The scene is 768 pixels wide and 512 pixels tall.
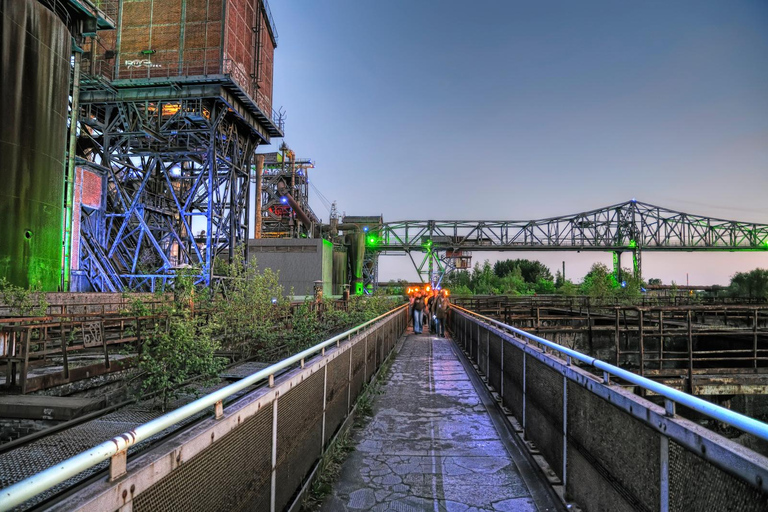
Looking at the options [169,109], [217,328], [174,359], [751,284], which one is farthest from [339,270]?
[751,284]

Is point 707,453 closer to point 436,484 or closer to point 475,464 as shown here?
point 436,484

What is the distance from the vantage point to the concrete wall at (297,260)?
53.6 meters

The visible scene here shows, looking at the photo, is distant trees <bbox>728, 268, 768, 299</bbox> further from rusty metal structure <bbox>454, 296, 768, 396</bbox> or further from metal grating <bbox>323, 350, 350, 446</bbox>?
metal grating <bbox>323, 350, 350, 446</bbox>

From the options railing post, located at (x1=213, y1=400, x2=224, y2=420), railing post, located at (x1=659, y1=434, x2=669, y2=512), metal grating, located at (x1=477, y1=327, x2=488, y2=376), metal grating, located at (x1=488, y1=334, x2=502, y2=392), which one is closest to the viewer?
railing post, located at (x1=659, y1=434, x2=669, y2=512)

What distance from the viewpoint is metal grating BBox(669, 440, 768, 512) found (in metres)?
2.12

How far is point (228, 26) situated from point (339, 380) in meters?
39.0

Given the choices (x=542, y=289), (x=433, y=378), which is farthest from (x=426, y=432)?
(x=542, y=289)

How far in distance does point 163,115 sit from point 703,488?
4592cm

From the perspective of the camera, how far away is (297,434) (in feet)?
14.8

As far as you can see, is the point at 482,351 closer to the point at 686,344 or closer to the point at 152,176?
the point at 686,344

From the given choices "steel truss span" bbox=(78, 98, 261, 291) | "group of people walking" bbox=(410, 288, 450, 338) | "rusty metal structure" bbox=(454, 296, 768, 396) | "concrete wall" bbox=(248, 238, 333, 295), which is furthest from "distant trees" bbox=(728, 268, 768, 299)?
"steel truss span" bbox=(78, 98, 261, 291)

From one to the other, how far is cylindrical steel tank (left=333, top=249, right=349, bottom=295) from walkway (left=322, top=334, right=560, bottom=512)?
175ft

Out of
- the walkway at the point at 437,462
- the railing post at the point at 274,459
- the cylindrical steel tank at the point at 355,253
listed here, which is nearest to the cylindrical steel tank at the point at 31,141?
the walkway at the point at 437,462

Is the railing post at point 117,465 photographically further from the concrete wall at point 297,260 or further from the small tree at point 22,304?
the concrete wall at point 297,260
